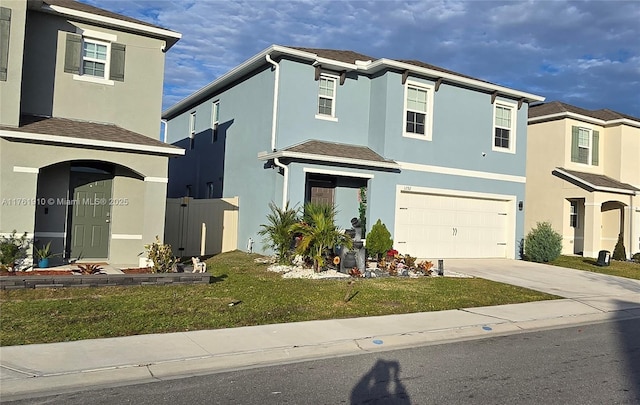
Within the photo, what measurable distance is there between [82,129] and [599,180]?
2178cm

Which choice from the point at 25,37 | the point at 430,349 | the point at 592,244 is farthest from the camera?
the point at 592,244

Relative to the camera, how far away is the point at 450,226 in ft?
64.0

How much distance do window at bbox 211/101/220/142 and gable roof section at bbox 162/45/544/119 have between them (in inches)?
20.2

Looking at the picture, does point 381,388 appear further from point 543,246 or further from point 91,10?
point 543,246

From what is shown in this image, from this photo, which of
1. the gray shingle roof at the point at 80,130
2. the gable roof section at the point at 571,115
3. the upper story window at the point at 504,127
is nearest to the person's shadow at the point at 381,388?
the gray shingle roof at the point at 80,130

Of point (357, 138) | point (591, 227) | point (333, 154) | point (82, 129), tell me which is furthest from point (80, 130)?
point (591, 227)

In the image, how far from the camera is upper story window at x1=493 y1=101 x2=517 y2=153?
68.0 ft

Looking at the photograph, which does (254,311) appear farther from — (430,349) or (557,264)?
(557,264)

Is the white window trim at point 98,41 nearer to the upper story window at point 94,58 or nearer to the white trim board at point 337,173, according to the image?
the upper story window at point 94,58

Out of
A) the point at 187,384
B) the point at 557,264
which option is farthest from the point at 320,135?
the point at 187,384

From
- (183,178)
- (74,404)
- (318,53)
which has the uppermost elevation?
(318,53)

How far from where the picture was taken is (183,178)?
2441cm

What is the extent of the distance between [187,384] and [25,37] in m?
10.6

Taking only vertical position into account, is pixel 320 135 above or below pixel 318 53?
below
